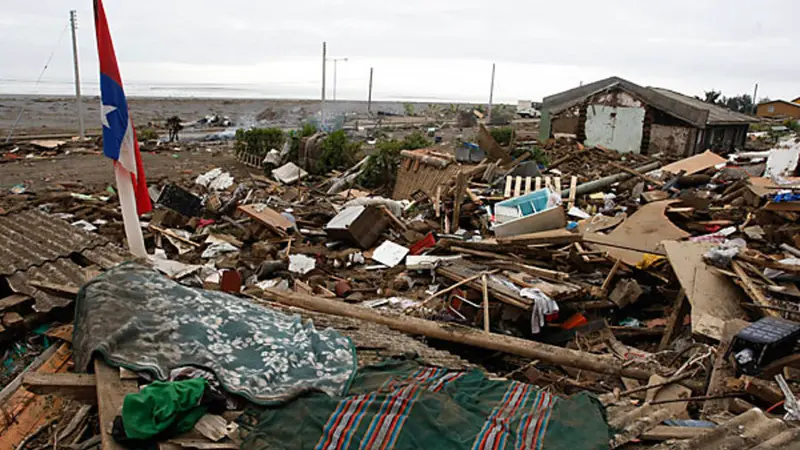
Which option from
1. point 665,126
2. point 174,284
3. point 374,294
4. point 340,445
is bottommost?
point 374,294

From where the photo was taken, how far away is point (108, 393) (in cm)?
336

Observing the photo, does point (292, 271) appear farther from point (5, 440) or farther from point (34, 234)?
point (5, 440)

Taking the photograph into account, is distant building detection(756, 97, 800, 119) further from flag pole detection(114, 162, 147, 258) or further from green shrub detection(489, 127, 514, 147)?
flag pole detection(114, 162, 147, 258)

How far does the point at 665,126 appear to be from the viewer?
1966 centimetres

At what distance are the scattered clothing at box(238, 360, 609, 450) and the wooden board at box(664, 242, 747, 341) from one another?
2264 millimetres

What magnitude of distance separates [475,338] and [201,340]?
8.90 feet

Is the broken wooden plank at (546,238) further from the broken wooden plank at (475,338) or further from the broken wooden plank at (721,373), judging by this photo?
the broken wooden plank at (721,373)

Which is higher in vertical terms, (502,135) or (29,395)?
(502,135)

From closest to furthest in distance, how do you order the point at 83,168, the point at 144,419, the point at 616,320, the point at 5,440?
the point at 144,419 < the point at 5,440 < the point at 616,320 < the point at 83,168

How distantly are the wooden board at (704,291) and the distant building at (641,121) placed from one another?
14.3 metres

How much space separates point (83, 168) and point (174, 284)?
16.9 m

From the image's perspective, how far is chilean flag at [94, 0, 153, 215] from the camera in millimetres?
5262

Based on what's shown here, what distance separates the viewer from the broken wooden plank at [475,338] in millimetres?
5191

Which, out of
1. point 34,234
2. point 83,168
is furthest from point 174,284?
point 83,168
